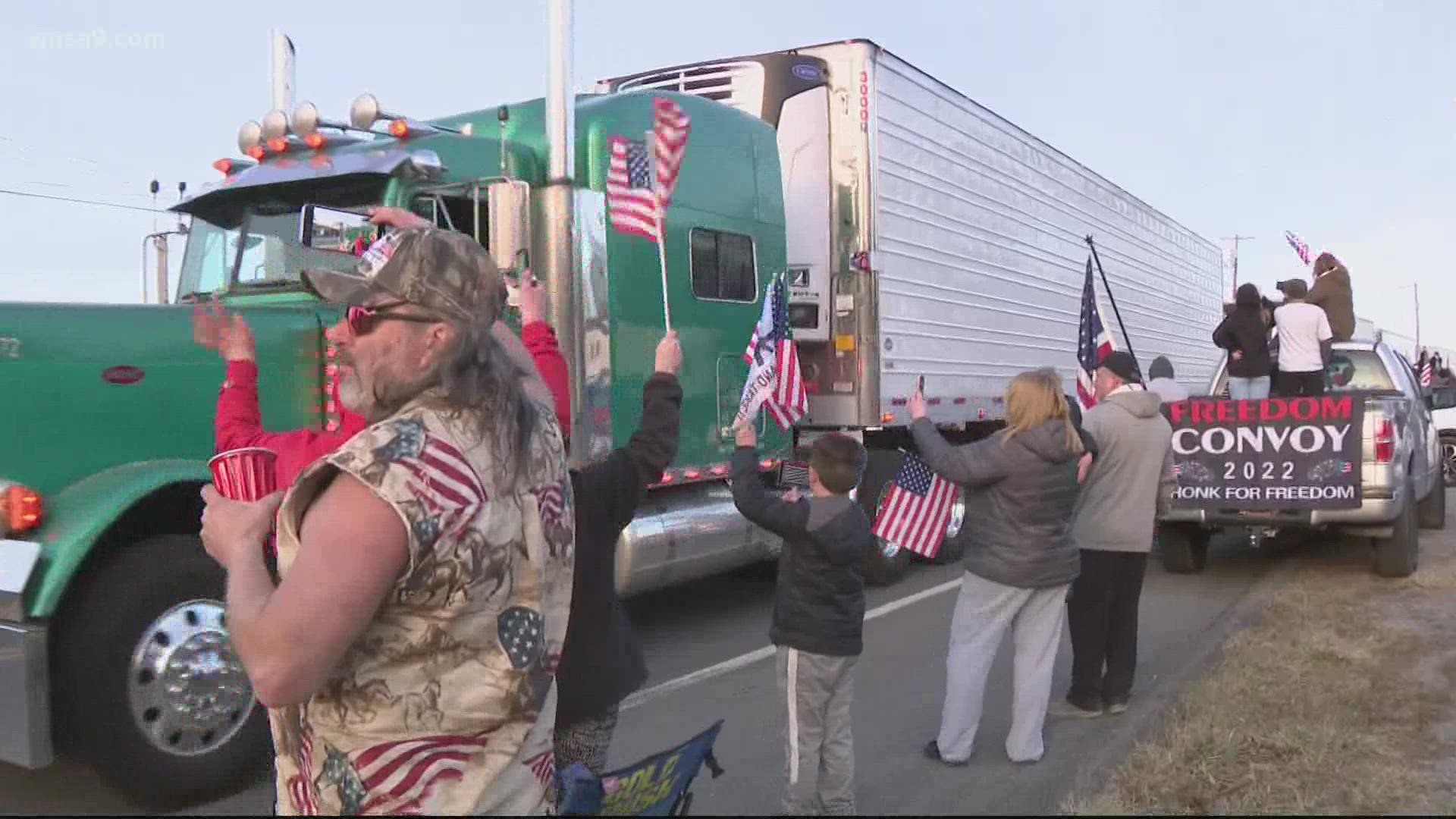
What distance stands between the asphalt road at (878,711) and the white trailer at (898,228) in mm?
1743

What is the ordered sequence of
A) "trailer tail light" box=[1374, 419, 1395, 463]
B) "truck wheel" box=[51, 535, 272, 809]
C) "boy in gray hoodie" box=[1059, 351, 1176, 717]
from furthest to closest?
"trailer tail light" box=[1374, 419, 1395, 463] → "boy in gray hoodie" box=[1059, 351, 1176, 717] → "truck wheel" box=[51, 535, 272, 809]

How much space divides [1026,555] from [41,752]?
12.1ft

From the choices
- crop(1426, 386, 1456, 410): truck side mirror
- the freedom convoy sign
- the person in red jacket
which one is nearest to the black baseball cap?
the freedom convoy sign

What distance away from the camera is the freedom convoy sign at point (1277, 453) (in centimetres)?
852

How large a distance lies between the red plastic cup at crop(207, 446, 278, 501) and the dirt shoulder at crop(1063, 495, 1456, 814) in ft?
10.4

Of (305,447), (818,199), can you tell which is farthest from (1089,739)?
(818,199)

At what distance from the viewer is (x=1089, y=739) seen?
5.36 metres

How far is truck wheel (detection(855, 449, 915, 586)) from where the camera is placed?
30.2 feet

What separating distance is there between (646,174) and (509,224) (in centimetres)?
113

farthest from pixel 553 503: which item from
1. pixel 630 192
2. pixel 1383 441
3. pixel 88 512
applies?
pixel 1383 441

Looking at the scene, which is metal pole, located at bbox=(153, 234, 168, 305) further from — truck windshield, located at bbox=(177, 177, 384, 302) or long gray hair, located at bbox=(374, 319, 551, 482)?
long gray hair, located at bbox=(374, 319, 551, 482)

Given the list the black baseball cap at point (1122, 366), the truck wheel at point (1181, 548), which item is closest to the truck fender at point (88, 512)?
the black baseball cap at point (1122, 366)

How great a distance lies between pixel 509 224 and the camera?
5750 millimetres

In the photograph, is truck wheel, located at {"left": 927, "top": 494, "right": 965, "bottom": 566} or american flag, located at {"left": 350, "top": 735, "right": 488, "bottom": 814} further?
truck wheel, located at {"left": 927, "top": 494, "right": 965, "bottom": 566}
